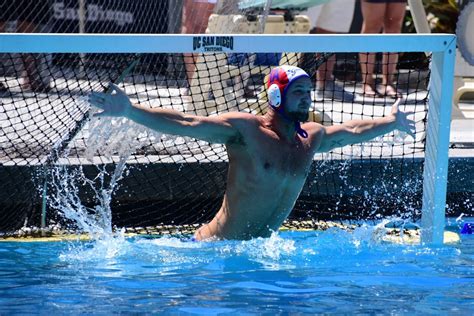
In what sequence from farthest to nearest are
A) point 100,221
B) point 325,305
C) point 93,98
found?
1. point 100,221
2. point 93,98
3. point 325,305

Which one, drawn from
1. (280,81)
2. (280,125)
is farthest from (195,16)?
(280,81)

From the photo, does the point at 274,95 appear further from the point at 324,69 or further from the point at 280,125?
the point at 324,69

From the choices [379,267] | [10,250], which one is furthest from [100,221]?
[379,267]

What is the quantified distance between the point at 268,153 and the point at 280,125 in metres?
0.17

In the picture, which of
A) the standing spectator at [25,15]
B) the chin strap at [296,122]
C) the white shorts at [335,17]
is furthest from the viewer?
the white shorts at [335,17]

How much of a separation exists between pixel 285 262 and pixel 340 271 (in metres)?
0.29

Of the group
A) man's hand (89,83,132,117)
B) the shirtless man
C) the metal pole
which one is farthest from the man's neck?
the metal pole

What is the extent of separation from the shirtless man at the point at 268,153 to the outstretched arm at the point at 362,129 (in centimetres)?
2

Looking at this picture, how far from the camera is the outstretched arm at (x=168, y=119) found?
16.0 ft

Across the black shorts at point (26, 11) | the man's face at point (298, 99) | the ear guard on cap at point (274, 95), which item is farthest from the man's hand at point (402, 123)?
the black shorts at point (26, 11)

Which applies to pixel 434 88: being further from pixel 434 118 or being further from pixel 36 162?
pixel 36 162

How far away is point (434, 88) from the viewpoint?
5.96 meters

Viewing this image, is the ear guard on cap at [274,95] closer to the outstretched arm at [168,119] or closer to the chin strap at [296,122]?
the chin strap at [296,122]

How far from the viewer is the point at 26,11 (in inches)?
404
